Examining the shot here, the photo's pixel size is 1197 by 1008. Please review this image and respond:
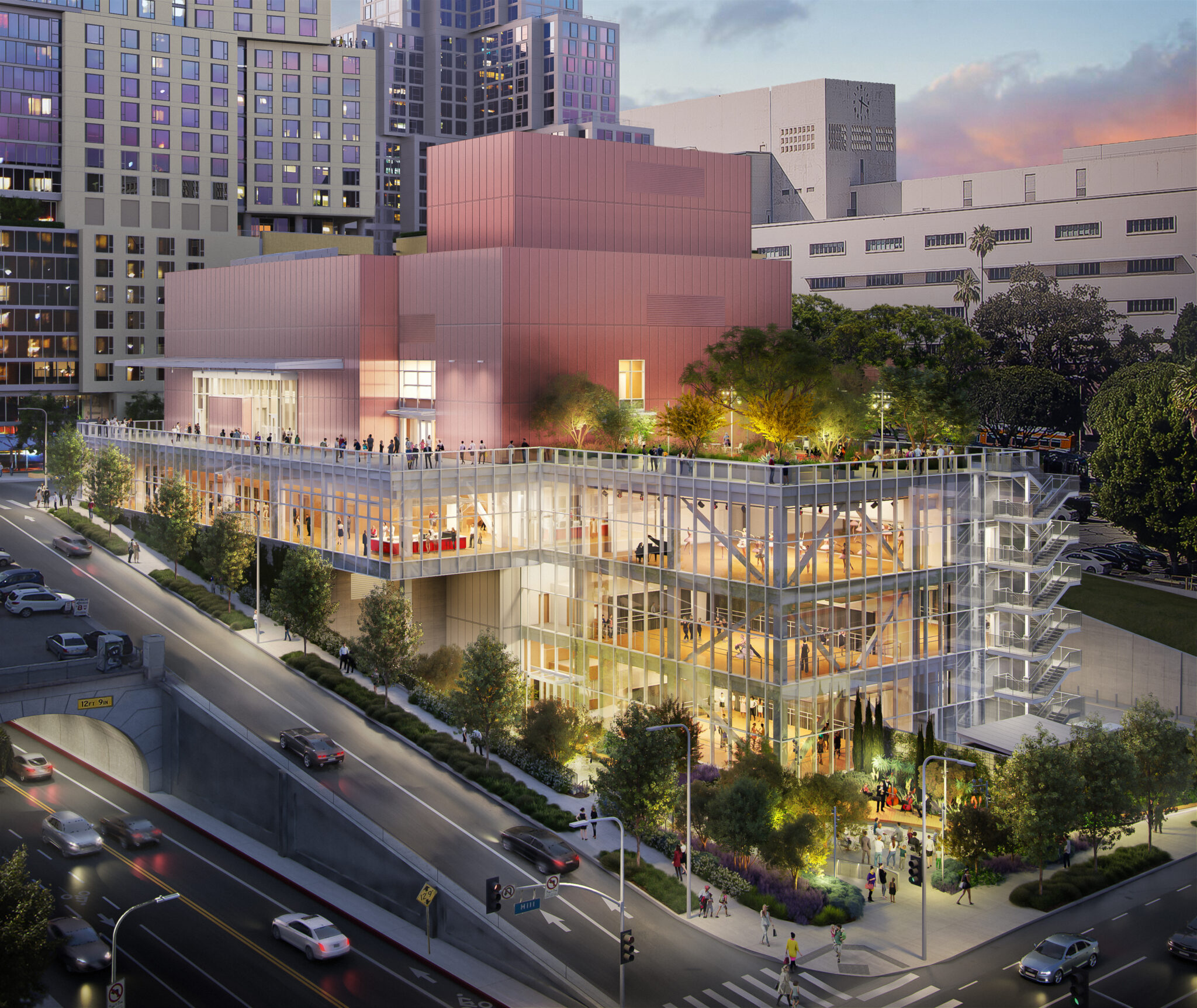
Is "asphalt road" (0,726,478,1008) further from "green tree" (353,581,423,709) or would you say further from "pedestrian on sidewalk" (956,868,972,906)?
"pedestrian on sidewalk" (956,868,972,906)

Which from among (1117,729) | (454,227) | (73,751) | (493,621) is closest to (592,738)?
(493,621)

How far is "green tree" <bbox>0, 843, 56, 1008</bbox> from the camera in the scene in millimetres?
38656

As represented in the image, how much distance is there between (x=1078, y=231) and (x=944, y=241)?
15.8 metres

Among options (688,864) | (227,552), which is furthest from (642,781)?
(227,552)

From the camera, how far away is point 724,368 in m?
75.0

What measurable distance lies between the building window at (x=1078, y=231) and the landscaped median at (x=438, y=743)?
98162 millimetres

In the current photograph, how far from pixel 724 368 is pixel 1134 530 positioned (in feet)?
119

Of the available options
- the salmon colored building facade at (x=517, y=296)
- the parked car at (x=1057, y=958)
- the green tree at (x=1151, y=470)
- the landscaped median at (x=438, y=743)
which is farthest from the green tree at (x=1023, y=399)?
the parked car at (x=1057, y=958)

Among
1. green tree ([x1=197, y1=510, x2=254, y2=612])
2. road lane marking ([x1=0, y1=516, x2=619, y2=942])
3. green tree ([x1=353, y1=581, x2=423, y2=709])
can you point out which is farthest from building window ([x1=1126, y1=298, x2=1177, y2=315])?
road lane marking ([x1=0, y1=516, x2=619, y2=942])

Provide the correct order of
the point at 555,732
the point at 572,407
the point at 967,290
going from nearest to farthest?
the point at 555,732
the point at 572,407
the point at 967,290

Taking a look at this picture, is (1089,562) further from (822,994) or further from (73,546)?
(73,546)

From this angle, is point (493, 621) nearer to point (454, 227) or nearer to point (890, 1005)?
point (454, 227)

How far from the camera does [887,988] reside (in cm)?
4453

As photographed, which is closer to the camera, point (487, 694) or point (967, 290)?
point (487, 694)
